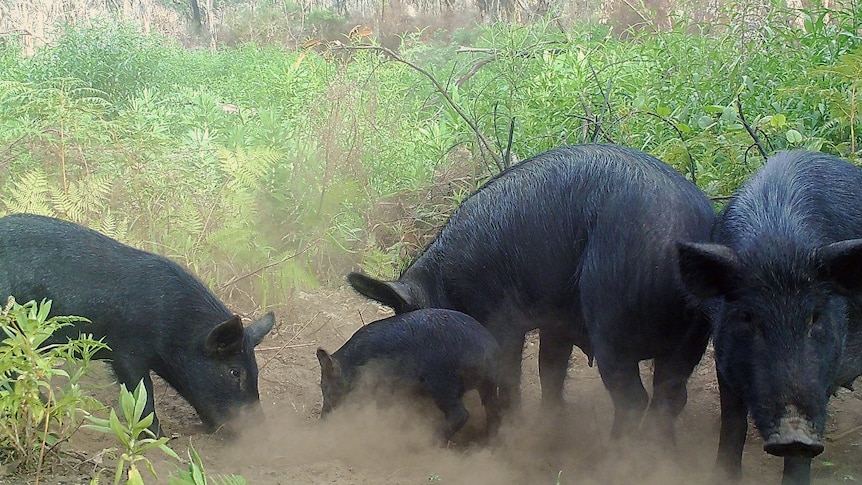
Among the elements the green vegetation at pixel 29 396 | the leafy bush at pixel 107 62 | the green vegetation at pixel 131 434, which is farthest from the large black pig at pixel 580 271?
the leafy bush at pixel 107 62

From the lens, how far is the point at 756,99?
579 centimetres

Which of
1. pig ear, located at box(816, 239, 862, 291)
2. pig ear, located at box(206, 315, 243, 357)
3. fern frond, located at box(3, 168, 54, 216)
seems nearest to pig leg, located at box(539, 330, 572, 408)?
pig ear, located at box(206, 315, 243, 357)

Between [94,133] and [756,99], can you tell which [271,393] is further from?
[756,99]

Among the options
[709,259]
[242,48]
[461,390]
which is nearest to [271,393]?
[461,390]

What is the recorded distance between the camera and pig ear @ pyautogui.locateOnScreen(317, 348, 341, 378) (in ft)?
15.4

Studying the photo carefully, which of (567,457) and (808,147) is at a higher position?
(808,147)

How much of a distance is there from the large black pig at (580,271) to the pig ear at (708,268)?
36cm

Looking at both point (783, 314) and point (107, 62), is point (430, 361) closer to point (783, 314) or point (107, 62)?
point (783, 314)

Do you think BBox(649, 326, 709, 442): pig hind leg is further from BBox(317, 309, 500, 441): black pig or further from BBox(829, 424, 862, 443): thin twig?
BBox(317, 309, 500, 441): black pig

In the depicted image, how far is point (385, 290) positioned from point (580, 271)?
1156mm

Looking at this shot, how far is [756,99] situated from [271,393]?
380 centimetres

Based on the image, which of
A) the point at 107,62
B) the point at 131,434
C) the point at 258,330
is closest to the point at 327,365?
the point at 258,330

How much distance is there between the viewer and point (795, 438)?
2922 millimetres

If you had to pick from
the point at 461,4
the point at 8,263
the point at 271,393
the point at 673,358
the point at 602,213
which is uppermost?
the point at 461,4
